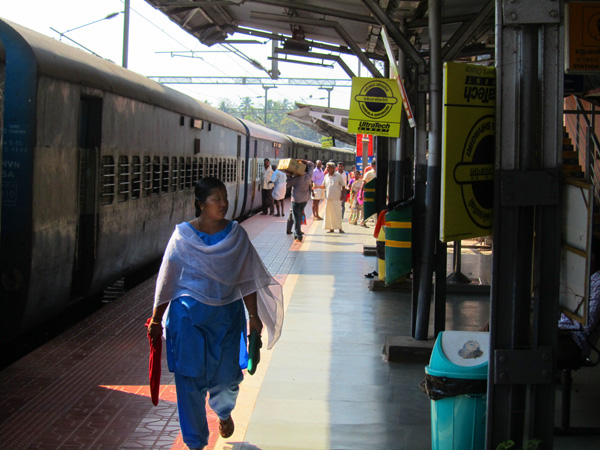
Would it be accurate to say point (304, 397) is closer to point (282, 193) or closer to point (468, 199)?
point (468, 199)

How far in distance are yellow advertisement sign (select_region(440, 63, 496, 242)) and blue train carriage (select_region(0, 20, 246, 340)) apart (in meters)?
3.62

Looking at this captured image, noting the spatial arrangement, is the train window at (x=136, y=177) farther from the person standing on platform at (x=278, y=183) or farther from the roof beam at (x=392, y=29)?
the person standing on platform at (x=278, y=183)

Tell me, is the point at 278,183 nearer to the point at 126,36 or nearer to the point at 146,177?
the point at 126,36

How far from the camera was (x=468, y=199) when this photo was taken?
14.2 feet

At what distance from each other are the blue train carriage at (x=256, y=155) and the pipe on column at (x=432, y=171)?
1538cm

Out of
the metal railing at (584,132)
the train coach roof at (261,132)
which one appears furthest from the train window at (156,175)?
the train coach roof at (261,132)

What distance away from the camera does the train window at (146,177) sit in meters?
10.1

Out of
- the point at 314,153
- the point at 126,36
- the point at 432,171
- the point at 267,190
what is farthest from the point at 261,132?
the point at 432,171

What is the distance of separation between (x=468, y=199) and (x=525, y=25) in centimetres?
98

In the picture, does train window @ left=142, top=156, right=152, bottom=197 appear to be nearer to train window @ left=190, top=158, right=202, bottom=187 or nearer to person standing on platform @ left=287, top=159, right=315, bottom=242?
train window @ left=190, top=158, right=202, bottom=187

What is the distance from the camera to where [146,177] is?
1026cm

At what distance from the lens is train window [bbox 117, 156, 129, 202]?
892 cm

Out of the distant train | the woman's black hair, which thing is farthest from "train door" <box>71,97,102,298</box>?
the woman's black hair

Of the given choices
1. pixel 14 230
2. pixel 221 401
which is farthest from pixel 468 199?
pixel 14 230
